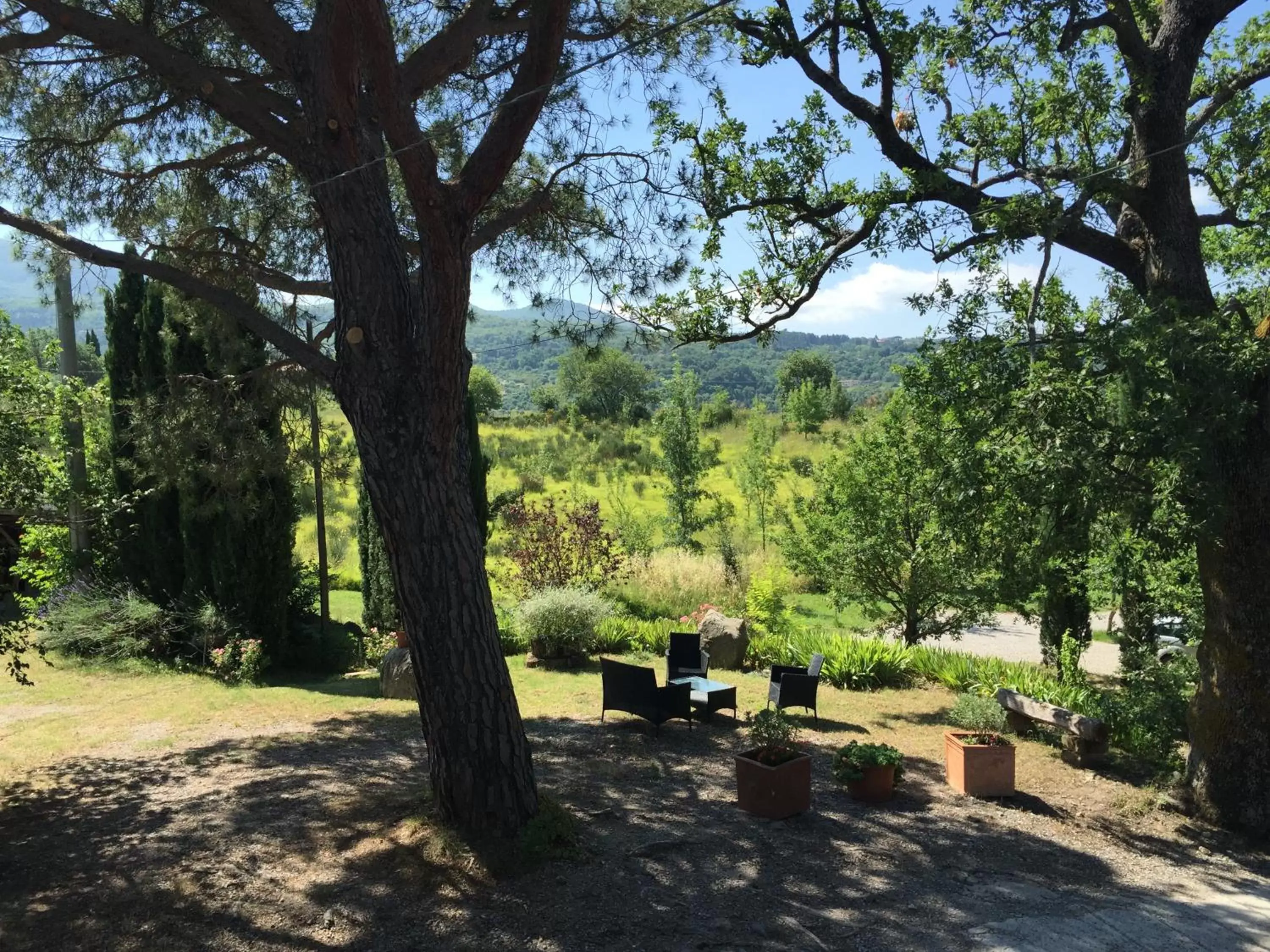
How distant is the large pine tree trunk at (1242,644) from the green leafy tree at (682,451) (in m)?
14.0

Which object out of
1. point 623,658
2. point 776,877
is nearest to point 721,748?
point 776,877

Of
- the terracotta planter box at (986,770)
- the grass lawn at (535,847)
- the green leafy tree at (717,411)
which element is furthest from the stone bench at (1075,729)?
the green leafy tree at (717,411)

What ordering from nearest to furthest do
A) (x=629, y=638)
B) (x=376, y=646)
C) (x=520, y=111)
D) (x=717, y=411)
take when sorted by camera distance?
1. (x=520, y=111)
2. (x=376, y=646)
3. (x=629, y=638)
4. (x=717, y=411)

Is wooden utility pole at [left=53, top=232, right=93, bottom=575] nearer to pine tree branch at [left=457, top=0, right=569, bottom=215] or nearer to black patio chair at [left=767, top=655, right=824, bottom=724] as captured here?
pine tree branch at [left=457, top=0, right=569, bottom=215]

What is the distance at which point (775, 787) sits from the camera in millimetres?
5812

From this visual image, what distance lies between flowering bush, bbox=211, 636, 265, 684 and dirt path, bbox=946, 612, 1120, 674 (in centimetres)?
1042

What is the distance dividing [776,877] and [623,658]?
7496 mm

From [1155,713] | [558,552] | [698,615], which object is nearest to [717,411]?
[558,552]

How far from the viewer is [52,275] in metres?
7.34

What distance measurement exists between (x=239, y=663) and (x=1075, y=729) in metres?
9.36

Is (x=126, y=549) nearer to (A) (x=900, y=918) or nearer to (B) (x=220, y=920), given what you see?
(B) (x=220, y=920)

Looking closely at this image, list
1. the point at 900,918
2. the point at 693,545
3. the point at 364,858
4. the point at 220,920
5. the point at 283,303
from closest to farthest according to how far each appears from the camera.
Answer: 1. the point at 220,920
2. the point at 900,918
3. the point at 364,858
4. the point at 283,303
5. the point at 693,545

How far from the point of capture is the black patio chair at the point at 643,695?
7820 mm

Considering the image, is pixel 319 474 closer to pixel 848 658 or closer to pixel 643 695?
pixel 643 695
